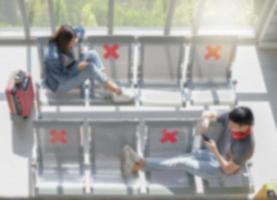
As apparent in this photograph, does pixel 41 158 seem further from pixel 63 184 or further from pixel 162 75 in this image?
pixel 162 75

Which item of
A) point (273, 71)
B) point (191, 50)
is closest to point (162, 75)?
point (191, 50)

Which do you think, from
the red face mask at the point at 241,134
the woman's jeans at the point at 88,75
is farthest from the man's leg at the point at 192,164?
the woman's jeans at the point at 88,75

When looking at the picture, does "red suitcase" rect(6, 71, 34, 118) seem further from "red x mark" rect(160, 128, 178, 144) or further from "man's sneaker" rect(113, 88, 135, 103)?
"red x mark" rect(160, 128, 178, 144)

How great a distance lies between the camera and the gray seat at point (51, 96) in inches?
316

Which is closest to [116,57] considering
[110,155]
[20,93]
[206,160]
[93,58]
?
[93,58]

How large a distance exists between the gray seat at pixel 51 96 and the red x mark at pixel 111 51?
60 centimetres

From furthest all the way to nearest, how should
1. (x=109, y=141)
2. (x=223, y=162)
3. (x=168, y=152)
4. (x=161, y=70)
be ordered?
1. (x=161, y=70)
2. (x=168, y=152)
3. (x=109, y=141)
4. (x=223, y=162)

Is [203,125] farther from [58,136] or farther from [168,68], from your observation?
[58,136]

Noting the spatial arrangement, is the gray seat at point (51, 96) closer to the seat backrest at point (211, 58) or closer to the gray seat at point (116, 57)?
the gray seat at point (116, 57)

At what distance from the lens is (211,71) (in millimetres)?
8359

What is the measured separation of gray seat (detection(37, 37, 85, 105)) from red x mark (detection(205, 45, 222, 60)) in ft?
5.79

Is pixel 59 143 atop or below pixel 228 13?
below

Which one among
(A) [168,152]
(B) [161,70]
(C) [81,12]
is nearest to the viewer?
(A) [168,152]

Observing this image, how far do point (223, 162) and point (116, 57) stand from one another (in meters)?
2.13
